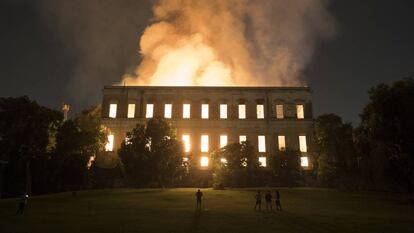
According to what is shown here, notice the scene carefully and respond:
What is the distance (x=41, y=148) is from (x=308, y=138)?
41.0 metres

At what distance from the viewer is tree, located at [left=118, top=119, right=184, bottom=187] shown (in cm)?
4269

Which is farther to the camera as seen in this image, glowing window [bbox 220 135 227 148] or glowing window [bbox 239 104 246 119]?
glowing window [bbox 239 104 246 119]

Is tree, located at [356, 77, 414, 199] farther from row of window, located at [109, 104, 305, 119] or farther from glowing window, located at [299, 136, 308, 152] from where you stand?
row of window, located at [109, 104, 305, 119]

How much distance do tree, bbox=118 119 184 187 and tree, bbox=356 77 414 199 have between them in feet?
73.2

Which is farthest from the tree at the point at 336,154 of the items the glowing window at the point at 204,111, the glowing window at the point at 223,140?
the glowing window at the point at 204,111

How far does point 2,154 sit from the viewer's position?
3822cm

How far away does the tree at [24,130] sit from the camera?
38.4 m

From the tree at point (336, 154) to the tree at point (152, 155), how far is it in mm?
20602

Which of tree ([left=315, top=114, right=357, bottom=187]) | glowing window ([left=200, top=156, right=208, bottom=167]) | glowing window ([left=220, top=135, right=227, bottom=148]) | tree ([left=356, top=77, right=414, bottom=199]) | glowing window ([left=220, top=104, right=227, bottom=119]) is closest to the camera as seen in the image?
tree ([left=356, top=77, right=414, bottom=199])

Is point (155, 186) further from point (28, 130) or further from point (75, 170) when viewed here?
point (28, 130)

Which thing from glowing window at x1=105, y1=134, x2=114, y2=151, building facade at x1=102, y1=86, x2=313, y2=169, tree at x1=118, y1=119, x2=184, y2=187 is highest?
building facade at x1=102, y1=86, x2=313, y2=169

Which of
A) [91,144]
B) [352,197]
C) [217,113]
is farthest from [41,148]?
[352,197]

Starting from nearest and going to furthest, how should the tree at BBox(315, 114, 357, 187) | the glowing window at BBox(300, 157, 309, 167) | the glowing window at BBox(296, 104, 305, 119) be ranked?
the tree at BBox(315, 114, 357, 187) < the glowing window at BBox(300, 157, 309, 167) < the glowing window at BBox(296, 104, 305, 119)

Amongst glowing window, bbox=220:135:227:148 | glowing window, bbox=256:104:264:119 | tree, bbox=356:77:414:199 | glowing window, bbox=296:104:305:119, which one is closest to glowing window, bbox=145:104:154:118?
glowing window, bbox=220:135:227:148
